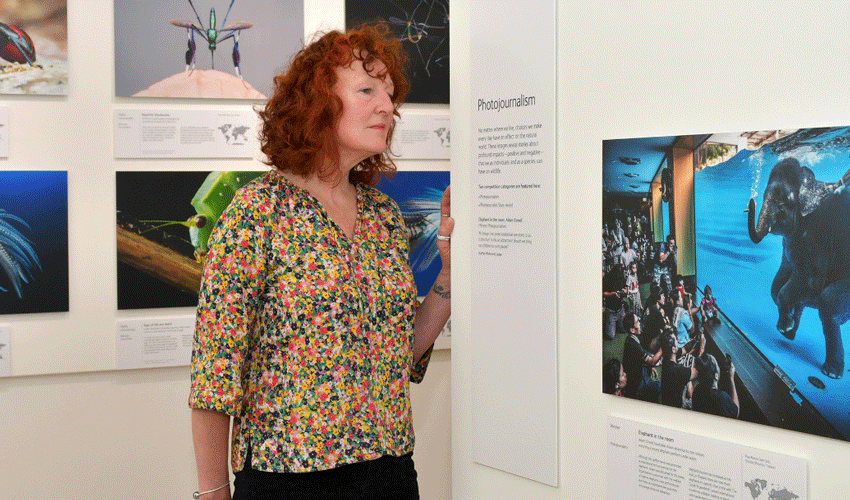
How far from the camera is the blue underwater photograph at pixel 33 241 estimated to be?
355cm

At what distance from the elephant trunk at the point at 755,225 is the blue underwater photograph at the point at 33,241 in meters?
3.10

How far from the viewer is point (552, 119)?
1.91m

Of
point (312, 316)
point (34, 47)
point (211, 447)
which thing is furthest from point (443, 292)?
point (34, 47)

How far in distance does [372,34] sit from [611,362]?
4.45 feet

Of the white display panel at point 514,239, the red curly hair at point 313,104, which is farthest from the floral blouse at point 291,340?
the white display panel at point 514,239

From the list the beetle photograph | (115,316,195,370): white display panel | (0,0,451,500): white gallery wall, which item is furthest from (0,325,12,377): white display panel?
the beetle photograph

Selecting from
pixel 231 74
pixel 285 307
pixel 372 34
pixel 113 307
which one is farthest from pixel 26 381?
pixel 372 34

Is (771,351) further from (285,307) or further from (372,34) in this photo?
(372,34)

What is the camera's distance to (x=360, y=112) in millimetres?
2395

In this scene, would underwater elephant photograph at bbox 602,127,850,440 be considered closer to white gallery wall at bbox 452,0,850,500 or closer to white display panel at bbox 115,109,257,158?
white gallery wall at bbox 452,0,850,500

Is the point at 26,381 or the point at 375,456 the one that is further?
the point at 26,381

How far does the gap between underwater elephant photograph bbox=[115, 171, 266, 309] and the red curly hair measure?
1.40m

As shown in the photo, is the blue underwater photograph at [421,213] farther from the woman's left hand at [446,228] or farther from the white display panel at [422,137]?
the woman's left hand at [446,228]

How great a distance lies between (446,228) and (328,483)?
31.8 inches
